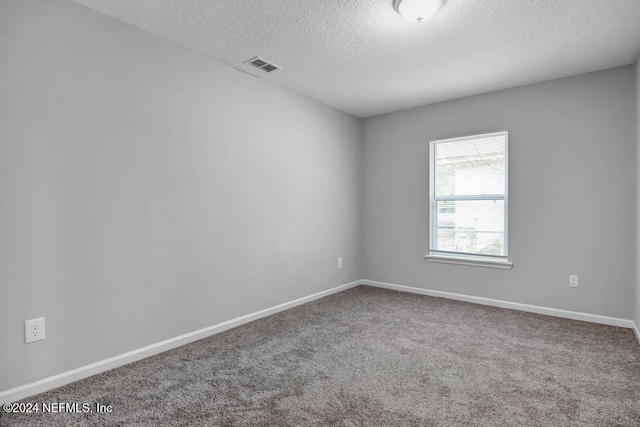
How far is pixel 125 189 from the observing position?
2.39m

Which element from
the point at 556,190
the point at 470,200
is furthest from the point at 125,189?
the point at 556,190

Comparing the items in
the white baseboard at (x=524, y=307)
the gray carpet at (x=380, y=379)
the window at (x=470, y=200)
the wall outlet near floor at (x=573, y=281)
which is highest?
the window at (x=470, y=200)

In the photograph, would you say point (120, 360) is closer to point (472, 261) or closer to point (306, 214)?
point (306, 214)

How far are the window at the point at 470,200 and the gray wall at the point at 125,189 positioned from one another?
184 centimetres

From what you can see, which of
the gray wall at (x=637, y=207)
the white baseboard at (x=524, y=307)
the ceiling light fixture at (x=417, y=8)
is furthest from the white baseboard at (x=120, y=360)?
the gray wall at (x=637, y=207)

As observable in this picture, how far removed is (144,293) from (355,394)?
1.66m

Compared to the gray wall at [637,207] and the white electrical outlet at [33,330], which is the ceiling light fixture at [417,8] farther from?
the white electrical outlet at [33,330]

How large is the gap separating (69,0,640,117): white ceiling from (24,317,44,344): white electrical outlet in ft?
6.56

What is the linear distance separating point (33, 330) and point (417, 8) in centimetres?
301

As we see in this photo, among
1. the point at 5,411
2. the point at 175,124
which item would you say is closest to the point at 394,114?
the point at 175,124

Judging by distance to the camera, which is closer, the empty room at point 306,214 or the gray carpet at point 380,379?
the gray carpet at point 380,379

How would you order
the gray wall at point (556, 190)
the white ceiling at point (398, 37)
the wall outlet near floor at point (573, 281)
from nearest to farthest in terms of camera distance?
1. the white ceiling at point (398, 37)
2. the gray wall at point (556, 190)
3. the wall outlet near floor at point (573, 281)

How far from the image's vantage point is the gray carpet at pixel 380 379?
1.78 metres

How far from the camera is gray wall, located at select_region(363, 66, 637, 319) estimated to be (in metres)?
3.12
